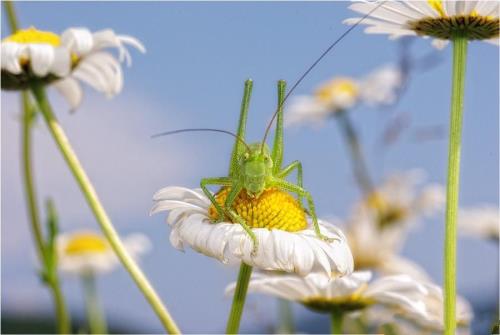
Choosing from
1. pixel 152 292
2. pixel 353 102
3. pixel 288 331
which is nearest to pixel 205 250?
pixel 152 292

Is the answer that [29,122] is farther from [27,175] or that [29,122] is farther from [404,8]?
[404,8]

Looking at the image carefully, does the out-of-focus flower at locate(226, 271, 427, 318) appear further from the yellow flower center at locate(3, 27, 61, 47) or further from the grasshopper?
the yellow flower center at locate(3, 27, 61, 47)

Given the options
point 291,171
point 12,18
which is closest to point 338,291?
point 291,171

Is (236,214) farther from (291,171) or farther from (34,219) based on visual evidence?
(34,219)

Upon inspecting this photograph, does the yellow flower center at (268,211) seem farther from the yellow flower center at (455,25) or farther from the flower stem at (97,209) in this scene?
the yellow flower center at (455,25)

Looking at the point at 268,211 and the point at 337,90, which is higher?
the point at 337,90
